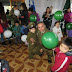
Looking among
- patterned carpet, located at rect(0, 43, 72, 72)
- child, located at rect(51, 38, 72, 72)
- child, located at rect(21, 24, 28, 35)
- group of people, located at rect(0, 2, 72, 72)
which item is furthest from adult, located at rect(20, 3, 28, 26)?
child, located at rect(51, 38, 72, 72)

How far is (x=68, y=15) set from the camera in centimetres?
312

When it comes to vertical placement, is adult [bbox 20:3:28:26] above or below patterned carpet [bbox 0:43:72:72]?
above

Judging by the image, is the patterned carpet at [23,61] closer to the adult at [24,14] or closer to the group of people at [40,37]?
the group of people at [40,37]

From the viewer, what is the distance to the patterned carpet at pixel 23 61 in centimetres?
177

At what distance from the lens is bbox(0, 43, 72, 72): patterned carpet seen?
5.81 feet

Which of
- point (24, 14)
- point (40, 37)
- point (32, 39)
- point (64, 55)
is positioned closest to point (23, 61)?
point (32, 39)

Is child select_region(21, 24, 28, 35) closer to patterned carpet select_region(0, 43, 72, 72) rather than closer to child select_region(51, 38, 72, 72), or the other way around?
patterned carpet select_region(0, 43, 72, 72)

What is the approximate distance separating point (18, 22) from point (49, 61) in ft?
5.61

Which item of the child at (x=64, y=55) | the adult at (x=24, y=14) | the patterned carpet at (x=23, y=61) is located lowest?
the patterned carpet at (x=23, y=61)

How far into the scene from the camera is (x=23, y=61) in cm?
205

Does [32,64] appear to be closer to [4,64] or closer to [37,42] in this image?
[37,42]

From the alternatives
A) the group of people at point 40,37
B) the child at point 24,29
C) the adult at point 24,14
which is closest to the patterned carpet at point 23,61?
the group of people at point 40,37

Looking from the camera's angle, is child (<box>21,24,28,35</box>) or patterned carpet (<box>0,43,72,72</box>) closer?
patterned carpet (<box>0,43,72,72</box>)

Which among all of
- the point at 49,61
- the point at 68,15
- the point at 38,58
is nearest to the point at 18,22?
the point at 38,58
